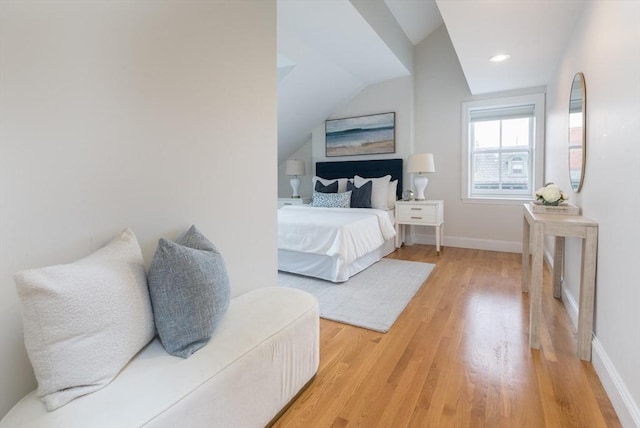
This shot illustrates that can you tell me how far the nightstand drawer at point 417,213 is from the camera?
4.37m

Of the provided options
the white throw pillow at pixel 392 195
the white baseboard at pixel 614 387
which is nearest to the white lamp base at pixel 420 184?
the white throw pillow at pixel 392 195

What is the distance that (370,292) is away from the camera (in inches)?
115

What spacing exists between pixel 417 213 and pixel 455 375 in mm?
2965

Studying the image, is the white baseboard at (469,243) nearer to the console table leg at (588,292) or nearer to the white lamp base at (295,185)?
the white lamp base at (295,185)

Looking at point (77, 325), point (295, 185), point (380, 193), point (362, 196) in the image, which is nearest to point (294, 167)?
point (295, 185)

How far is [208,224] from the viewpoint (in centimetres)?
167

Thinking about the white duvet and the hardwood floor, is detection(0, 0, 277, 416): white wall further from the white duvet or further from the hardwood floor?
the white duvet

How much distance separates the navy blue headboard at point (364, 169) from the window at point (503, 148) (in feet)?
3.07

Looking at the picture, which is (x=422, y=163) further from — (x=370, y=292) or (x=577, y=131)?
(x=370, y=292)

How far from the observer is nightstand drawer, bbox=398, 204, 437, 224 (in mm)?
4367

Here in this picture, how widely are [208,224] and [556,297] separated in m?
2.86

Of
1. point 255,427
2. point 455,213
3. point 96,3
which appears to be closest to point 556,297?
point 455,213

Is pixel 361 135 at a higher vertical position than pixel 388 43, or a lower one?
lower

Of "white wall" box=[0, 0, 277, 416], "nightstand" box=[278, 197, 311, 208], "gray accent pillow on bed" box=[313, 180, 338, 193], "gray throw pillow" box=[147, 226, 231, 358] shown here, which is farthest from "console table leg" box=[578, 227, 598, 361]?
"nightstand" box=[278, 197, 311, 208]
